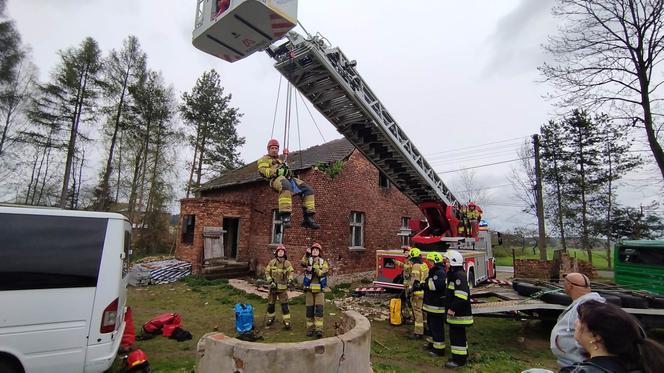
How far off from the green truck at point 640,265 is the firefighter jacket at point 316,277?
7.62m

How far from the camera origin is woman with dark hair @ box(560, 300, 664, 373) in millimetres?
1732

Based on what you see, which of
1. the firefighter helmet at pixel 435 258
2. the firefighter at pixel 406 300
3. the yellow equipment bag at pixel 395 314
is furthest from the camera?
the yellow equipment bag at pixel 395 314

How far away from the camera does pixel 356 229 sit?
13.8 meters

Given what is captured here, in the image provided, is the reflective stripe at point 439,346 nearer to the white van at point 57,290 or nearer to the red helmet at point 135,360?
the red helmet at point 135,360

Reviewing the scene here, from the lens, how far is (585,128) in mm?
21750

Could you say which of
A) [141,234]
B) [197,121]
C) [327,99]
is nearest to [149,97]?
[197,121]

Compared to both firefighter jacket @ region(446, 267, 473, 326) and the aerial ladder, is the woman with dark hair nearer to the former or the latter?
firefighter jacket @ region(446, 267, 473, 326)

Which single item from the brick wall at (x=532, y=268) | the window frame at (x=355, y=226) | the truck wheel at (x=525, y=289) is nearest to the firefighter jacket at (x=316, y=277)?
the truck wheel at (x=525, y=289)

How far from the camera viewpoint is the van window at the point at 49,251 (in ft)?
11.3

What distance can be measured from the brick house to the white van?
Answer: 7.84m

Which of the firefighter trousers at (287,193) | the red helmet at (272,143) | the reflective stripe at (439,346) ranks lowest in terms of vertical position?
the reflective stripe at (439,346)

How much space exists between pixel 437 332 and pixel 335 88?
5.22 m

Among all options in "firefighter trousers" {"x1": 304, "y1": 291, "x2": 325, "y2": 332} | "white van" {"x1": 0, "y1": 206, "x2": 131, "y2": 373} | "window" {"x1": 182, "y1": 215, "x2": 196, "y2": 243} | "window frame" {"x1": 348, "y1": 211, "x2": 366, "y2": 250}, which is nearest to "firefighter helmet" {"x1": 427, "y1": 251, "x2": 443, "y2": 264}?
"firefighter trousers" {"x1": 304, "y1": 291, "x2": 325, "y2": 332}

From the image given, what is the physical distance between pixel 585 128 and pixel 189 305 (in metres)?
25.5
